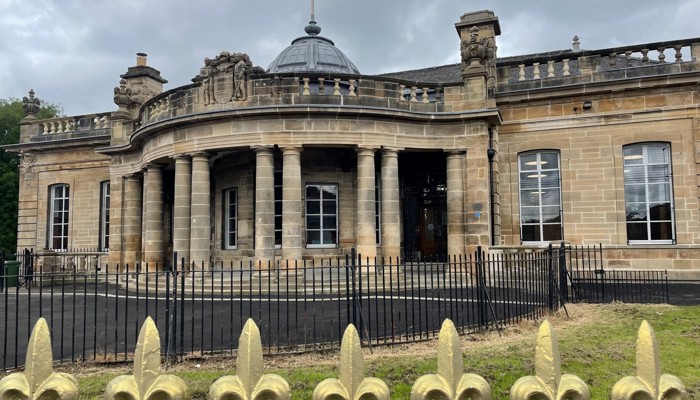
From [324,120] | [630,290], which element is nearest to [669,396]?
[630,290]

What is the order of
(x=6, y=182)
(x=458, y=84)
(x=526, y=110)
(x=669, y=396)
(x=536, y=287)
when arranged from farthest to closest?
(x=6, y=182), (x=526, y=110), (x=458, y=84), (x=536, y=287), (x=669, y=396)

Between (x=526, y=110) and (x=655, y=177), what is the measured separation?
4.10 meters

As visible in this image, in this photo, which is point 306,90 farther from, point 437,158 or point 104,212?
point 104,212

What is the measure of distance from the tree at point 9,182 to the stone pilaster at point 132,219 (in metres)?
16.8

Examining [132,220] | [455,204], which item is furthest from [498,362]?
[132,220]

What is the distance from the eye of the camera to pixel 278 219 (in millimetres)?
16016

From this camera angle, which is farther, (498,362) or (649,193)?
(649,193)

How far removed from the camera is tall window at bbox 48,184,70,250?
2278 centimetres

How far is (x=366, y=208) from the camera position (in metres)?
13.6

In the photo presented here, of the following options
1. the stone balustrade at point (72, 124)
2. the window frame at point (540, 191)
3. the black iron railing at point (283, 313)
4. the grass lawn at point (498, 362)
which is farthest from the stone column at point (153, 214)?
the window frame at point (540, 191)

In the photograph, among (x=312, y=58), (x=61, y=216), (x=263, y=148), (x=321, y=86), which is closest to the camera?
(x=263, y=148)

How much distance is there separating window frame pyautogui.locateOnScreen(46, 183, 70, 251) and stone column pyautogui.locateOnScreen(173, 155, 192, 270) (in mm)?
10885

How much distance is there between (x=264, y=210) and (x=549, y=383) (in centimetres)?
1184

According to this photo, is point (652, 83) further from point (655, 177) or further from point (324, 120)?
point (324, 120)
